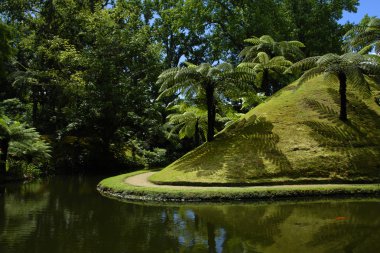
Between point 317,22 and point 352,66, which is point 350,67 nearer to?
point 352,66

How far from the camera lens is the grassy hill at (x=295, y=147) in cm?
1494

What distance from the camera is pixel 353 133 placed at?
653 inches

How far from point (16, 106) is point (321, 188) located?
74.8 ft

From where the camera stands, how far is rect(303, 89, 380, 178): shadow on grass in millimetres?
15258

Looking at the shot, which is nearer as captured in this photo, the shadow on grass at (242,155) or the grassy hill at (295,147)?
the grassy hill at (295,147)

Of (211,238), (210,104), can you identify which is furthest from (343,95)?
(211,238)

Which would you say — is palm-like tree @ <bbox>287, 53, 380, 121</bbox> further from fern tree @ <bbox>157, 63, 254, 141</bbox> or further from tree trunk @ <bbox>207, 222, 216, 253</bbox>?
tree trunk @ <bbox>207, 222, 216, 253</bbox>

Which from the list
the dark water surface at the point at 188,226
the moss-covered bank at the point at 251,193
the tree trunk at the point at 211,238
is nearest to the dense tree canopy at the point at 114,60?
the moss-covered bank at the point at 251,193

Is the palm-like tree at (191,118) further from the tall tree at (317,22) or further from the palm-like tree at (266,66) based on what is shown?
the tall tree at (317,22)

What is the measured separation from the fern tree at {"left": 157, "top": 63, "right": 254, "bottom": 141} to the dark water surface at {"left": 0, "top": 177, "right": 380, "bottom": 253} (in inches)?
254

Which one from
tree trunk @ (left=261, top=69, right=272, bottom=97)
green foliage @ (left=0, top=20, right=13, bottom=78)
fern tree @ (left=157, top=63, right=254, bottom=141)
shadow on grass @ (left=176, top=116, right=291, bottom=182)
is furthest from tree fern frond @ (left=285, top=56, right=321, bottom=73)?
green foliage @ (left=0, top=20, right=13, bottom=78)

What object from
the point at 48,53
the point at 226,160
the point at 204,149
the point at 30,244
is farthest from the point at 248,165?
the point at 48,53

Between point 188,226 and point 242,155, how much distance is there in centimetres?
733

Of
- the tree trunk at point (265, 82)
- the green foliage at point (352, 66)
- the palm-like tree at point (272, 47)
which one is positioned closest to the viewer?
the green foliage at point (352, 66)
